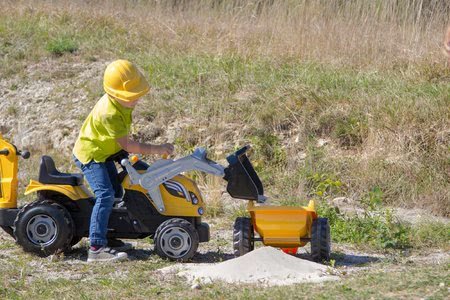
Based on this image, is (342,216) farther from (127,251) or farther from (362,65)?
(362,65)

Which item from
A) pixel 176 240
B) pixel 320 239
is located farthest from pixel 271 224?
pixel 176 240

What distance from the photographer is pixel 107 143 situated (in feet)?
22.8

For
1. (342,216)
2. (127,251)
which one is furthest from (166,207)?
(342,216)

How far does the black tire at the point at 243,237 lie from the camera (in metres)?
6.93

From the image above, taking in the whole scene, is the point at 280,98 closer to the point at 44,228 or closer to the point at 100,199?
the point at 100,199

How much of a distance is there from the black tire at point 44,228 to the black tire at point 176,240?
74cm

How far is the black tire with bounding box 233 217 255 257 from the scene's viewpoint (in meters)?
6.93

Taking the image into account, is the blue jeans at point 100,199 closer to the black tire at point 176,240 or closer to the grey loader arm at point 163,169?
the grey loader arm at point 163,169

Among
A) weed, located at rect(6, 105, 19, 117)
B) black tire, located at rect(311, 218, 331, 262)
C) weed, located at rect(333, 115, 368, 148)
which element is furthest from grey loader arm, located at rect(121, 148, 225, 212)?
weed, located at rect(6, 105, 19, 117)

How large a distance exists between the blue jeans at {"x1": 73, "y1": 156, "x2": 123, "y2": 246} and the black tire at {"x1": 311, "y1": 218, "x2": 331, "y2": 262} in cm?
160

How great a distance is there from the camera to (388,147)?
963 cm

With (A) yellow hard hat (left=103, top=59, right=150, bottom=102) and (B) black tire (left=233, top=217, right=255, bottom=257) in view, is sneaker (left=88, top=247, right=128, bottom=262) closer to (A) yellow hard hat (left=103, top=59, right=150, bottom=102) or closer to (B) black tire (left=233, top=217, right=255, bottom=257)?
(B) black tire (left=233, top=217, right=255, bottom=257)

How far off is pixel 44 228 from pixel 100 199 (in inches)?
21.8

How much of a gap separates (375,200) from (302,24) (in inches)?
197
